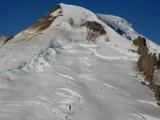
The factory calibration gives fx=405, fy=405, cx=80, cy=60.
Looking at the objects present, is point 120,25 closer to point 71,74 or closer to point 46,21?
point 46,21

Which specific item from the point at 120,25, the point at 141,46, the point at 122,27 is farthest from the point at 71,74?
the point at 120,25

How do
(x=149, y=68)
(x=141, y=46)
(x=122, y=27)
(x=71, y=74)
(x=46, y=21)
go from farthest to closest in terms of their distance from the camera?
1. (x=122, y=27)
2. (x=46, y=21)
3. (x=141, y=46)
4. (x=149, y=68)
5. (x=71, y=74)

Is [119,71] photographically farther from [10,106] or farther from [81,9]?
[81,9]

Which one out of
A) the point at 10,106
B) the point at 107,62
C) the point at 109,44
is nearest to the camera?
the point at 10,106

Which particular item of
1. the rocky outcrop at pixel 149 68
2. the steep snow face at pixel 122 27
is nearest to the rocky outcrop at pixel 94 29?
the rocky outcrop at pixel 149 68

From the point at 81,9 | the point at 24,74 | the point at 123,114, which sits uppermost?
the point at 81,9

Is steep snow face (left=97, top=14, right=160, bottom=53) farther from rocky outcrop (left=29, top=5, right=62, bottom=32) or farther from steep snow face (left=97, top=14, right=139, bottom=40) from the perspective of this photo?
rocky outcrop (left=29, top=5, right=62, bottom=32)

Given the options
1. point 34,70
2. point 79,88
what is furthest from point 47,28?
point 79,88
